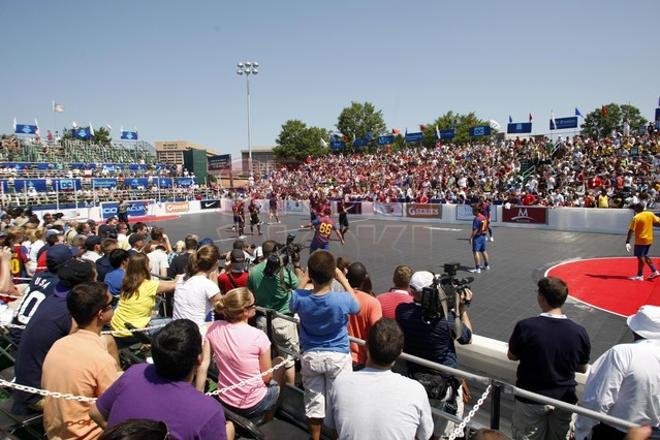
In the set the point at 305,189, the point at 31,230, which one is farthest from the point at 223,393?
the point at 305,189

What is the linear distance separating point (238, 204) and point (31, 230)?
1106cm

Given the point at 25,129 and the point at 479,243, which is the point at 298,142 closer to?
the point at 25,129

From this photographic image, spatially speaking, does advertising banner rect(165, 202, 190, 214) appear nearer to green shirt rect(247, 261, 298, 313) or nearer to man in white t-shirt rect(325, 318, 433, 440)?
green shirt rect(247, 261, 298, 313)

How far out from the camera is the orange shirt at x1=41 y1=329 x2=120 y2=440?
2683 mm

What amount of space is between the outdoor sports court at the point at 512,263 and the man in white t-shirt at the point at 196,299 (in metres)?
4.98

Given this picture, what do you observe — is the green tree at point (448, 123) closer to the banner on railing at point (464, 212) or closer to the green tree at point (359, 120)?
the green tree at point (359, 120)

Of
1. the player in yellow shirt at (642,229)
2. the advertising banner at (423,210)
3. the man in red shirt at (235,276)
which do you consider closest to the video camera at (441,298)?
the man in red shirt at (235,276)

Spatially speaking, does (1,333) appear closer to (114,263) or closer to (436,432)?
(114,263)

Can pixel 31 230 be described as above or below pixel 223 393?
above

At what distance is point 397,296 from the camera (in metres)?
4.34

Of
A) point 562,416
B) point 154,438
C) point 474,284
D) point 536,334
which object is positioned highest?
point 154,438

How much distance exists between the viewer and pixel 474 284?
1058 centimetres

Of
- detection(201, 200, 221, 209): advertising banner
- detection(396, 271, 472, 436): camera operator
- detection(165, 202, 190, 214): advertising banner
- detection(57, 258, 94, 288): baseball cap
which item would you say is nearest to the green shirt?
detection(396, 271, 472, 436): camera operator

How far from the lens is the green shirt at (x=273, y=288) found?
4.75 metres
